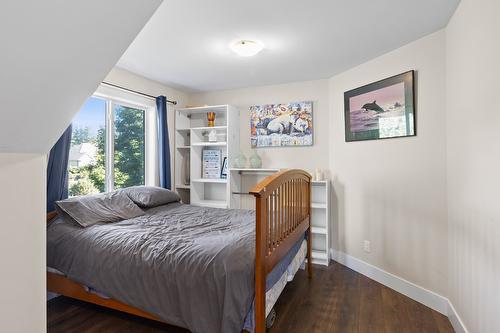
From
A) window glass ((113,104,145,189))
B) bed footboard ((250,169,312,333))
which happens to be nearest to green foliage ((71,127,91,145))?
window glass ((113,104,145,189))

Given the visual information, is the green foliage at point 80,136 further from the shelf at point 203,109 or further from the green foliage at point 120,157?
the shelf at point 203,109

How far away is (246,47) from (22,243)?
219 centimetres

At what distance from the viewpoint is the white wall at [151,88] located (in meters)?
3.20

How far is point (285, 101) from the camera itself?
12.6ft

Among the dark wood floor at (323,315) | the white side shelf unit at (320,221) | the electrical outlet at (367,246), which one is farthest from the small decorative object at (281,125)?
the dark wood floor at (323,315)

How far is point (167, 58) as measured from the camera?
289cm

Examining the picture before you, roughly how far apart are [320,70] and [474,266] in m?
2.43

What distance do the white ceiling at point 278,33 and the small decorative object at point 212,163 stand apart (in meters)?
1.18

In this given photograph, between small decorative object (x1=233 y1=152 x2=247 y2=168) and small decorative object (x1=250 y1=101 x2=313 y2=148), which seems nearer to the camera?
small decorative object (x1=250 y1=101 x2=313 y2=148)

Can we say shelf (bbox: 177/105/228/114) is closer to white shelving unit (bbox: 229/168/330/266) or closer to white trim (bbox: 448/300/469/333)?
white shelving unit (bbox: 229/168/330/266)

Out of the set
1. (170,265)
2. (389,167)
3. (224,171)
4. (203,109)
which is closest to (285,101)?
(203,109)

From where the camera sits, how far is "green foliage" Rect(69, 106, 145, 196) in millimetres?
2967

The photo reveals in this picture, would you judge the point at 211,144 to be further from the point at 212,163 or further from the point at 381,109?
the point at 381,109

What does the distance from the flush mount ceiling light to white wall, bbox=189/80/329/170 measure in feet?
4.19
